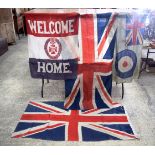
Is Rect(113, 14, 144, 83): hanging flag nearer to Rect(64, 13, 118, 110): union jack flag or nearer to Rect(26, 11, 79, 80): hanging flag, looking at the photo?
Rect(64, 13, 118, 110): union jack flag

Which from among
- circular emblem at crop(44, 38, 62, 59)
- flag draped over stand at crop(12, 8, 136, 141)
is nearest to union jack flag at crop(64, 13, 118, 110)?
flag draped over stand at crop(12, 8, 136, 141)

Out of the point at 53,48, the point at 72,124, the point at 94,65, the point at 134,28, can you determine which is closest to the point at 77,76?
the point at 94,65

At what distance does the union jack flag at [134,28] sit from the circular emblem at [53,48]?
109 cm

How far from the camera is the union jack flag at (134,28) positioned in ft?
10.9

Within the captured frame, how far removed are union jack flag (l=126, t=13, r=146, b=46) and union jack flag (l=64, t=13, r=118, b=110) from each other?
0.75 feet

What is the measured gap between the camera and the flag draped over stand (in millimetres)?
3102

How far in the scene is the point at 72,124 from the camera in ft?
10.6

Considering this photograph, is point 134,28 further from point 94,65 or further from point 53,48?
point 53,48

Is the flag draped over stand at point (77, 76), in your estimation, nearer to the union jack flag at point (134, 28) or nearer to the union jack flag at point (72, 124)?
the union jack flag at point (72, 124)

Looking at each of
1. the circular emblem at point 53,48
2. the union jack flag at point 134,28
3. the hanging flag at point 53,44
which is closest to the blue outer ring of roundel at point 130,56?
the union jack flag at point 134,28

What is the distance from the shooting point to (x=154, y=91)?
418 cm

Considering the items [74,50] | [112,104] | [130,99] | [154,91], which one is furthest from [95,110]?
[154,91]

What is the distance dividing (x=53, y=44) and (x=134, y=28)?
1283mm
